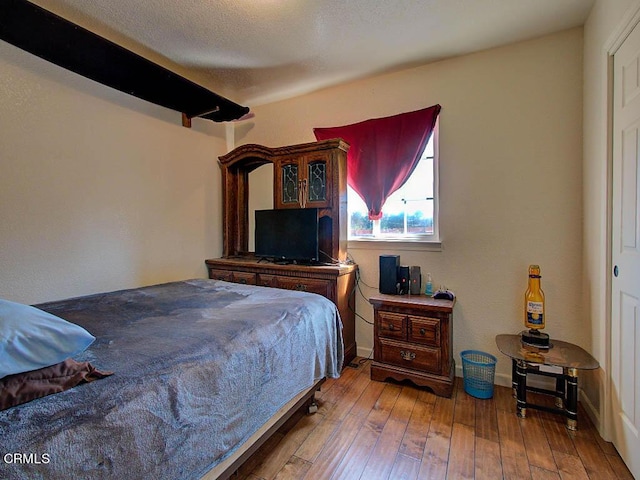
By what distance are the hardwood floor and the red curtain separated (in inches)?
64.3

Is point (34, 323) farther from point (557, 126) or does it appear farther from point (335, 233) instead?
point (557, 126)

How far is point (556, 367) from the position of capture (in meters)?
2.00

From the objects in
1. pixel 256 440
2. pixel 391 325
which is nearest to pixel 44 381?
pixel 256 440

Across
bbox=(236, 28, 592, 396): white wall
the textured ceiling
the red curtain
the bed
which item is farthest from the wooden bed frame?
the textured ceiling

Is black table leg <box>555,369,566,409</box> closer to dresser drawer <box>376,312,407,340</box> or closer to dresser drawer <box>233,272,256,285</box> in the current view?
dresser drawer <box>376,312,407,340</box>

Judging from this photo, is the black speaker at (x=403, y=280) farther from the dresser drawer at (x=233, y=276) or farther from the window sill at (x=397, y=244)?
the dresser drawer at (x=233, y=276)

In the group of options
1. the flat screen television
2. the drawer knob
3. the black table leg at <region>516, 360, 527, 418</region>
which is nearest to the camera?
the black table leg at <region>516, 360, 527, 418</region>

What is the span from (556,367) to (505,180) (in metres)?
1.39

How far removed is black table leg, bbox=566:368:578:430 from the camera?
183cm

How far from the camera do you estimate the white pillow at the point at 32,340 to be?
2.64 ft

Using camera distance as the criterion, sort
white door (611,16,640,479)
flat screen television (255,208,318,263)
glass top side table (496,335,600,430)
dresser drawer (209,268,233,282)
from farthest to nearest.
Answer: dresser drawer (209,268,233,282) → flat screen television (255,208,318,263) → glass top side table (496,335,600,430) → white door (611,16,640,479)

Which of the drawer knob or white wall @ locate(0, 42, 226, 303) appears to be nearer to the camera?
white wall @ locate(0, 42, 226, 303)

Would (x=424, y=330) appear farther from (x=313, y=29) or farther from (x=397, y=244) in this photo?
(x=313, y=29)

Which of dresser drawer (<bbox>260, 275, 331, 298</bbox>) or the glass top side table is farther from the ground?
dresser drawer (<bbox>260, 275, 331, 298</bbox>)
